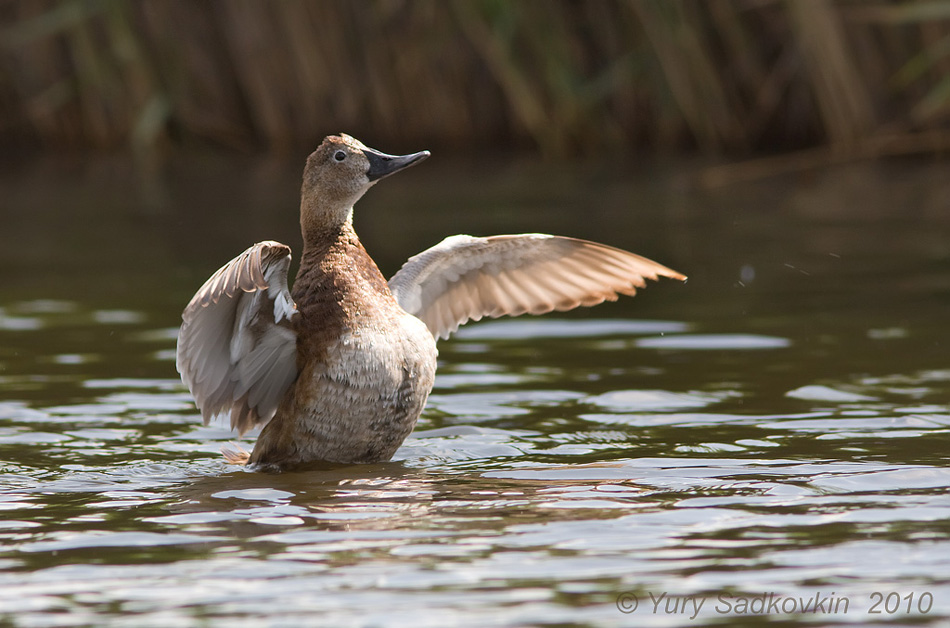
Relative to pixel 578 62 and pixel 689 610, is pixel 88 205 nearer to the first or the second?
pixel 578 62

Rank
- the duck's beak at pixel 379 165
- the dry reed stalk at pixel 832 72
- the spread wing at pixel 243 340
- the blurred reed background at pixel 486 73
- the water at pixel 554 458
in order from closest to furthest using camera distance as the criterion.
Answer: the water at pixel 554 458, the spread wing at pixel 243 340, the duck's beak at pixel 379 165, the dry reed stalk at pixel 832 72, the blurred reed background at pixel 486 73

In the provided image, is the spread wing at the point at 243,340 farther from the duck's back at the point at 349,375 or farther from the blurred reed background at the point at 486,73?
the blurred reed background at the point at 486,73

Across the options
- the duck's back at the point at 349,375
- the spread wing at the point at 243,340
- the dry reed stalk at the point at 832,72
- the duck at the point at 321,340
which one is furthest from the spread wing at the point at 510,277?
the dry reed stalk at the point at 832,72

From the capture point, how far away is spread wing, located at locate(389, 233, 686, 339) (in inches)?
215

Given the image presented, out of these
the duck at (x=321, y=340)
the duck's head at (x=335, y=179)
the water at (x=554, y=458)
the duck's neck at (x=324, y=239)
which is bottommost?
the water at (x=554, y=458)

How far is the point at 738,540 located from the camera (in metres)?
3.58

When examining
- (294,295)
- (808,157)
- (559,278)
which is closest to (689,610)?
(294,295)

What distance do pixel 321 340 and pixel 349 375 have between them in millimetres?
180

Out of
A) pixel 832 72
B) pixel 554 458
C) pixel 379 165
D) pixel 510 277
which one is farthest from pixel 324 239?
pixel 832 72

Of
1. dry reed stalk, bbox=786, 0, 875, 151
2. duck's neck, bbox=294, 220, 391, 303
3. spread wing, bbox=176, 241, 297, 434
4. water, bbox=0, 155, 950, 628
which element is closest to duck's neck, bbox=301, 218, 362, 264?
duck's neck, bbox=294, 220, 391, 303

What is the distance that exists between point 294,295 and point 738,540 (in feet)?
6.81

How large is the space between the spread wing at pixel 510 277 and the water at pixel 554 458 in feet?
1.37

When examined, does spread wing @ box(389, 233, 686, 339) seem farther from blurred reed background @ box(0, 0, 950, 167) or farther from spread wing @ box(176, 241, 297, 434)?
blurred reed background @ box(0, 0, 950, 167)

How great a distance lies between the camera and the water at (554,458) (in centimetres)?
321
